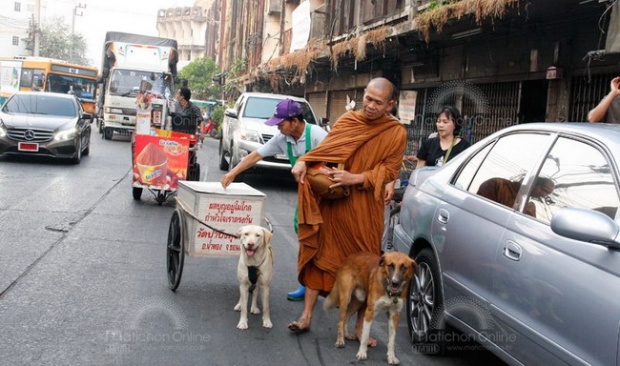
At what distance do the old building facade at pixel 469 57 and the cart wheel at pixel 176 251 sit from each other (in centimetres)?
536

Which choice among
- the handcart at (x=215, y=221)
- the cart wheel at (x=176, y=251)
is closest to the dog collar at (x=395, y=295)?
the handcart at (x=215, y=221)

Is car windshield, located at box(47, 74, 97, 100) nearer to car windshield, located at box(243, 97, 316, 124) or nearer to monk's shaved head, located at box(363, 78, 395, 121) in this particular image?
car windshield, located at box(243, 97, 316, 124)

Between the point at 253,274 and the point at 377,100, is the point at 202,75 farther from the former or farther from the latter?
the point at 377,100

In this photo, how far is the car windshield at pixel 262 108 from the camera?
1616 centimetres

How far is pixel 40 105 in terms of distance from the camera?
17297mm

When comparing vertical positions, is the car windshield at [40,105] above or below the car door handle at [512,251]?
above

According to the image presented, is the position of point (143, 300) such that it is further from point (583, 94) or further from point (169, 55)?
point (169, 55)

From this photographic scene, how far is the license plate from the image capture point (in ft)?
51.8

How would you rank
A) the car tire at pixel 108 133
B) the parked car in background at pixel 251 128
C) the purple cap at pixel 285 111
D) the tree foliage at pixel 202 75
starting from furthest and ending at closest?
the tree foliage at pixel 202 75 < the car tire at pixel 108 133 < the parked car in background at pixel 251 128 < the purple cap at pixel 285 111

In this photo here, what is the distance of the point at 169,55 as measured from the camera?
28391 mm

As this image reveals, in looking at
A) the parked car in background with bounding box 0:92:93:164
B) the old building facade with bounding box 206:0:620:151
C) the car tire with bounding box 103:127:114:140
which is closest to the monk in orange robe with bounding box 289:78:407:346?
the old building facade with bounding box 206:0:620:151

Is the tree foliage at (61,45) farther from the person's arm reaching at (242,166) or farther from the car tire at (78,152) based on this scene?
the person's arm reaching at (242,166)

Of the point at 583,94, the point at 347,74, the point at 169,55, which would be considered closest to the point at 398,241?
the point at 583,94

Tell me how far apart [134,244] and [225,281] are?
1.83 meters
